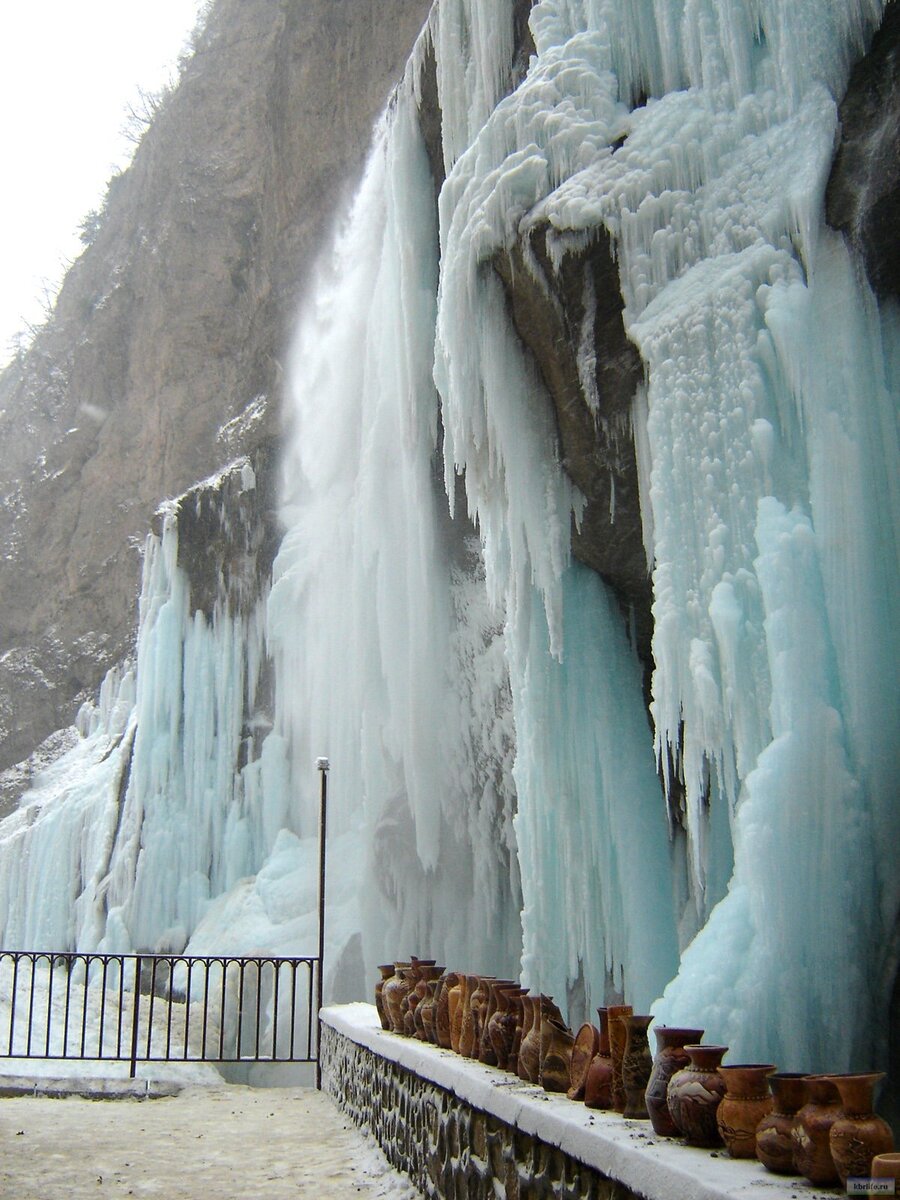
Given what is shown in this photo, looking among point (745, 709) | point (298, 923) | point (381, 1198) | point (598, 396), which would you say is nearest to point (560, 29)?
point (598, 396)

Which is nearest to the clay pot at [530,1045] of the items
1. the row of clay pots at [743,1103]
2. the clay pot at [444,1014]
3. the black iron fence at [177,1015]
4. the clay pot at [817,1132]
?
the row of clay pots at [743,1103]

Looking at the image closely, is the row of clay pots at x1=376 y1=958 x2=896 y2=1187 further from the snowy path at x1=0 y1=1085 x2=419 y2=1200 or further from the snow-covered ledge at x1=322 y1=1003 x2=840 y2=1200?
the snowy path at x1=0 y1=1085 x2=419 y2=1200

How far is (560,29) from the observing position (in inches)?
277

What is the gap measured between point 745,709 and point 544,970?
114 inches

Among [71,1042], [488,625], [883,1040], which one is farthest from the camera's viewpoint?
[71,1042]

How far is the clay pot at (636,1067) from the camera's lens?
311 cm

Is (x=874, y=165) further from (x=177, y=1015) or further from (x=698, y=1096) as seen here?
(x=177, y=1015)

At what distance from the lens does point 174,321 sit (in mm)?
26203

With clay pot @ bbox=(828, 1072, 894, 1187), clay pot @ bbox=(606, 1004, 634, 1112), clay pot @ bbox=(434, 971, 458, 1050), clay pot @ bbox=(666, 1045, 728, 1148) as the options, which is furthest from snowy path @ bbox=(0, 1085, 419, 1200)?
clay pot @ bbox=(828, 1072, 894, 1187)

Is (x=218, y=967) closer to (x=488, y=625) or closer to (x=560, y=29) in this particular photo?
(x=488, y=625)

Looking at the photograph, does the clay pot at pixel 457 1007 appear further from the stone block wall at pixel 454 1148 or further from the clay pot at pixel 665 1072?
the clay pot at pixel 665 1072

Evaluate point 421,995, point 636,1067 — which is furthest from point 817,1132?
point 421,995

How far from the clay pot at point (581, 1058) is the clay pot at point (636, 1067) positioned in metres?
0.22

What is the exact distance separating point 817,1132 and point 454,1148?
2097 mm
